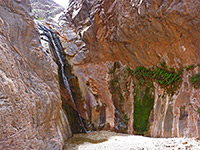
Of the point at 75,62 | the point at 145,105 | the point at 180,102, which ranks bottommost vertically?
the point at 145,105

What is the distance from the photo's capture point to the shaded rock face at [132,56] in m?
5.76

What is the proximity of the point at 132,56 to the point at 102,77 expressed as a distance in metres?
2.28

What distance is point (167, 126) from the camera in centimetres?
628

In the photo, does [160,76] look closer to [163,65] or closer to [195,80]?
[163,65]

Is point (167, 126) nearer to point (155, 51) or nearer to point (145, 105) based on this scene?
point (145, 105)

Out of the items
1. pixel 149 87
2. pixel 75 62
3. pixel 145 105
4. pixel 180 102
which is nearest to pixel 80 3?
pixel 75 62

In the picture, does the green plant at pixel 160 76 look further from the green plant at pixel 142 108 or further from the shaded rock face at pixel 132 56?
the green plant at pixel 142 108

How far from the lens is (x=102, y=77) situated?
8727 millimetres

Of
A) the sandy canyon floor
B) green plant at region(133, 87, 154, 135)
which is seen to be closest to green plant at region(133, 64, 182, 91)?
green plant at region(133, 87, 154, 135)

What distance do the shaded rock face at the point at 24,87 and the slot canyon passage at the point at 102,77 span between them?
3cm

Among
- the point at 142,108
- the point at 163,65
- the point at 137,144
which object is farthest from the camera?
the point at 142,108

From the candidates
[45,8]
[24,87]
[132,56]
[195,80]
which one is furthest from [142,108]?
[45,8]

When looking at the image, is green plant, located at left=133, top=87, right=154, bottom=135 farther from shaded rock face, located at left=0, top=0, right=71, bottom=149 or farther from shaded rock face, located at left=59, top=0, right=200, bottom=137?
shaded rock face, located at left=0, top=0, right=71, bottom=149

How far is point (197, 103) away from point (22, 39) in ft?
23.8
